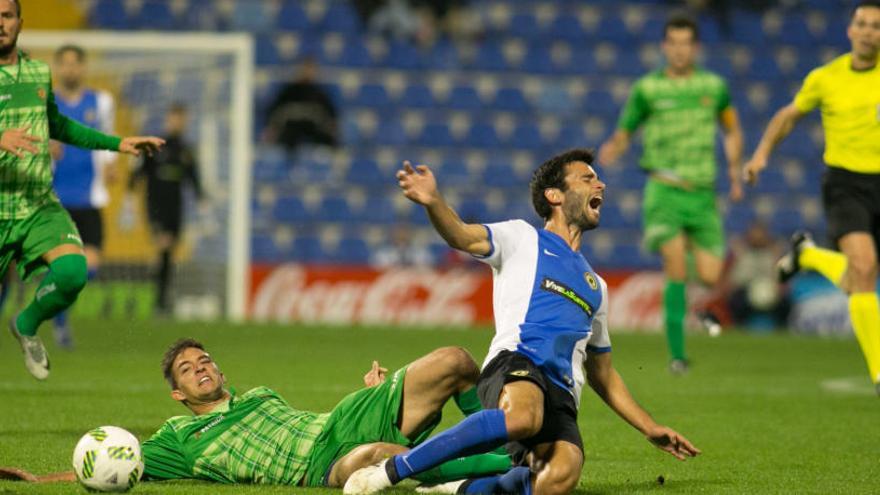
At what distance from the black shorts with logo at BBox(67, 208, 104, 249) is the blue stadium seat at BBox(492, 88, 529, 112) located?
9667 mm

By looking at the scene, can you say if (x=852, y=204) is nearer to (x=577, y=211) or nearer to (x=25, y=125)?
(x=577, y=211)

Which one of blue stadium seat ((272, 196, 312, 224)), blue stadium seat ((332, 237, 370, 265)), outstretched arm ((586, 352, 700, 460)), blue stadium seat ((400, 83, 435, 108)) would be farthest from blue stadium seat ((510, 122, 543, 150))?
outstretched arm ((586, 352, 700, 460))

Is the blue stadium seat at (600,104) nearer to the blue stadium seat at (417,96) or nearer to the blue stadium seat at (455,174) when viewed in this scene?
the blue stadium seat at (455,174)

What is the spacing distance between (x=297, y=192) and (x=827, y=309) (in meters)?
6.99

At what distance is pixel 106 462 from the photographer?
206 inches

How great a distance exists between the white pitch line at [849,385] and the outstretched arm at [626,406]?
5116 millimetres

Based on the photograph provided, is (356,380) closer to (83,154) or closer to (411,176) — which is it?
(83,154)

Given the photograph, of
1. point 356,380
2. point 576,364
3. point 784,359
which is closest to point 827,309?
point 784,359

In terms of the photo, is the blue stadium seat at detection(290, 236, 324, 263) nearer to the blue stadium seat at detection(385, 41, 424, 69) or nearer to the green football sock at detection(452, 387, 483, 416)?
the blue stadium seat at detection(385, 41, 424, 69)

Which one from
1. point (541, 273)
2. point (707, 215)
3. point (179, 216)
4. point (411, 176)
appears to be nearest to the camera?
point (411, 176)

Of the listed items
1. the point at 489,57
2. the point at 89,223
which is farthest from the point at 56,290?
the point at 489,57

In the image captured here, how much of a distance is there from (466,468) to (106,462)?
1312 mm

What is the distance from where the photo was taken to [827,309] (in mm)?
18125

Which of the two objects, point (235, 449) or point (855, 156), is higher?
point (855, 156)
